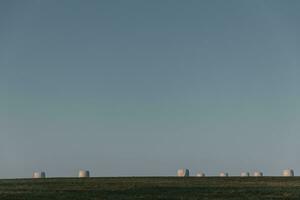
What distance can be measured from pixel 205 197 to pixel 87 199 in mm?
7464

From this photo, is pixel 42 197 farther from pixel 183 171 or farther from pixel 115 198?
pixel 183 171

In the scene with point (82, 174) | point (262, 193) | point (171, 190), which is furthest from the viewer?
point (82, 174)

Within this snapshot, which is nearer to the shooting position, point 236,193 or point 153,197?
point 153,197

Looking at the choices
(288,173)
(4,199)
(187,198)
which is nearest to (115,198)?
(187,198)

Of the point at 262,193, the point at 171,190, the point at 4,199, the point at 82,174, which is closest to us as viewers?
the point at 4,199

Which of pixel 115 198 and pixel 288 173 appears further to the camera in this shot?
pixel 288 173

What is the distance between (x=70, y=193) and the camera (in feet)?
110

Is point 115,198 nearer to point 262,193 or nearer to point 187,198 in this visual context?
point 187,198

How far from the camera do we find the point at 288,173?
7106 cm

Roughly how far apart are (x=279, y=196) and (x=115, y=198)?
34.7ft

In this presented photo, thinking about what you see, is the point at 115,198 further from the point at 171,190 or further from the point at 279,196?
the point at 279,196

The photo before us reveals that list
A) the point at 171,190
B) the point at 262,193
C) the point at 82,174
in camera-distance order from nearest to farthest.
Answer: the point at 262,193, the point at 171,190, the point at 82,174

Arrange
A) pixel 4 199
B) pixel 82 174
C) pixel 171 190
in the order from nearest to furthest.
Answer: pixel 4 199 < pixel 171 190 < pixel 82 174

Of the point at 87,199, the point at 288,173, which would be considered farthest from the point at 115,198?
the point at 288,173
